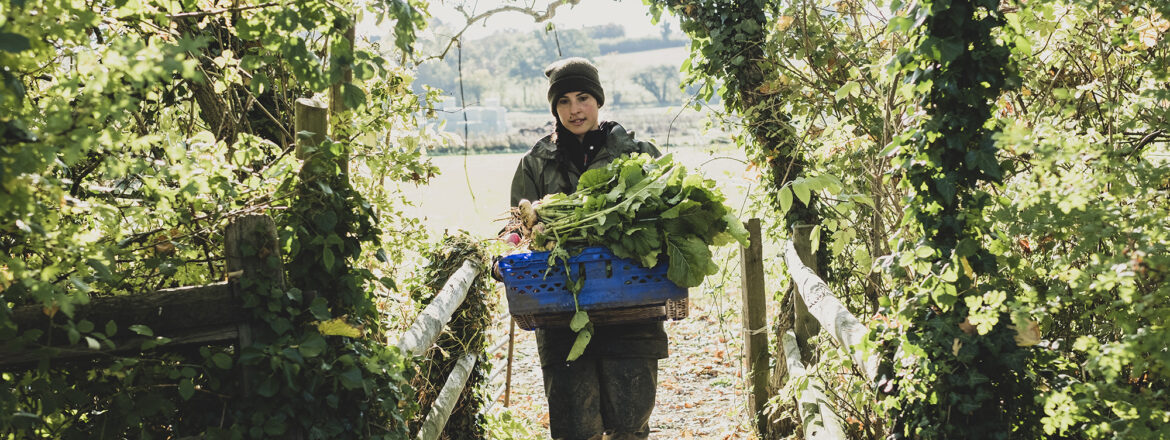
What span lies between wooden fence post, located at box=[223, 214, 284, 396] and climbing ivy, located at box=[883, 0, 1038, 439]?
1685mm

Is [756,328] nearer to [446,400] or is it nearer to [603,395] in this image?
[603,395]

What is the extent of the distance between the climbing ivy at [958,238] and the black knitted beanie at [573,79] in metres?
2.28

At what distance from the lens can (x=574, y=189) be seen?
182 inches

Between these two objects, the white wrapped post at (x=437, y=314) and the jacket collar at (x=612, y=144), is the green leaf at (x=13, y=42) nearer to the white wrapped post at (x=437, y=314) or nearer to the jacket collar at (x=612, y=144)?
the white wrapped post at (x=437, y=314)

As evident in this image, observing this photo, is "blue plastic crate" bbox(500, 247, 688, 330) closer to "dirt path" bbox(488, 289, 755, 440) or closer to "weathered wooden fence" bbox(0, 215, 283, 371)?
"weathered wooden fence" bbox(0, 215, 283, 371)

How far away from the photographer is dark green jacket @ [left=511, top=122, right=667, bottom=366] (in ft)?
13.8

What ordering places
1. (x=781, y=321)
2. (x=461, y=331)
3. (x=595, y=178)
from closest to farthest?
(x=595, y=178)
(x=461, y=331)
(x=781, y=321)

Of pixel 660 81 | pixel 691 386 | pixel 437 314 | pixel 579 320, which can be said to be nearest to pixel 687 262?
pixel 579 320

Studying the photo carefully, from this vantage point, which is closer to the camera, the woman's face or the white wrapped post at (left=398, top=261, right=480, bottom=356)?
the white wrapped post at (left=398, top=261, right=480, bottom=356)

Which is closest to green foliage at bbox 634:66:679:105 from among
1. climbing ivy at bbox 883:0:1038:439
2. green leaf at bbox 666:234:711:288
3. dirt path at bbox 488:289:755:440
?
dirt path at bbox 488:289:755:440

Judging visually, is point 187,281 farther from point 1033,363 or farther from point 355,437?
point 1033,363

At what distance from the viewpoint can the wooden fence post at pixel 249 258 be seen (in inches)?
96.3

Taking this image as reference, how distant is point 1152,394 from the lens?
6.82ft

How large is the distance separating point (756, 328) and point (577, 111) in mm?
1791
